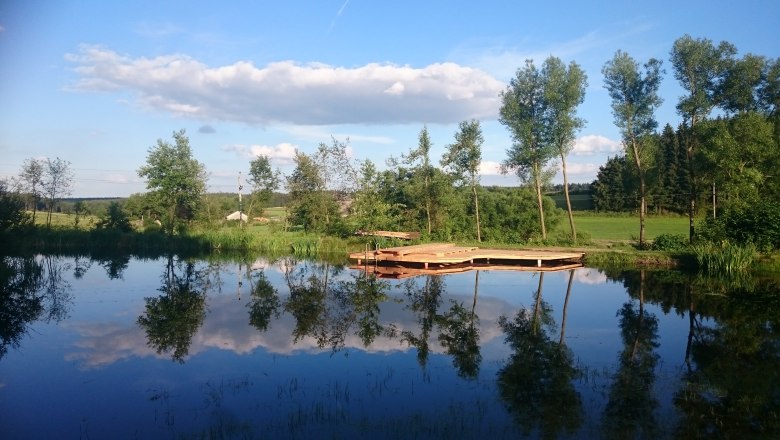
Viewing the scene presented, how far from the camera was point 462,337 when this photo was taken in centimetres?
1183

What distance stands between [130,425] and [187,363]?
2789 mm

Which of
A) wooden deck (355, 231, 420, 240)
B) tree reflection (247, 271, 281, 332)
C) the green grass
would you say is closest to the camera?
tree reflection (247, 271, 281, 332)

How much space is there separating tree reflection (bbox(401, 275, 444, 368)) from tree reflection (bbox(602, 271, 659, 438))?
3.36 metres

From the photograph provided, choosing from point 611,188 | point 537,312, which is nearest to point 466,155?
point 537,312

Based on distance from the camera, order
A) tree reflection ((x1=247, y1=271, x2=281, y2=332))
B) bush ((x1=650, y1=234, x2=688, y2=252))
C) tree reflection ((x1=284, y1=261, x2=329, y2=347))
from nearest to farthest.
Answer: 1. tree reflection ((x1=284, y1=261, x2=329, y2=347))
2. tree reflection ((x1=247, y1=271, x2=281, y2=332))
3. bush ((x1=650, y1=234, x2=688, y2=252))

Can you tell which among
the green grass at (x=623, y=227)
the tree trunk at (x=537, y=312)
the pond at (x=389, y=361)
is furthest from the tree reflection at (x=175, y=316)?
the green grass at (x=623, y=227)

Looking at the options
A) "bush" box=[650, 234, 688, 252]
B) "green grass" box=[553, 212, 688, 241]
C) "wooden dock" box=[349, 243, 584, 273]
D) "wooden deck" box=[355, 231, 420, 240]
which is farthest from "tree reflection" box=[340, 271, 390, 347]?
"green grass" box=[553, 212, 688, 241]

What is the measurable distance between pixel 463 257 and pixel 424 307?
955 cm

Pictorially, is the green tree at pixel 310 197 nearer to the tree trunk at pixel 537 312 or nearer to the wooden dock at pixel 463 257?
the wooden dock at pixel 463 257

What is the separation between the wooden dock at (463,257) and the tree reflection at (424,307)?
2.61m

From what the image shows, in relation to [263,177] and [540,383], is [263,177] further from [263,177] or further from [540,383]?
[540,383]

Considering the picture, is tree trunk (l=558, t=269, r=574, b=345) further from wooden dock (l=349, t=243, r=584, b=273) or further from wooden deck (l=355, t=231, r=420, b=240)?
wooden deck (l=355, t=231, r=420, b=240)

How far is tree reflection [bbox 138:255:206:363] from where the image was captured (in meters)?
11.3

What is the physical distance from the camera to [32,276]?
20891 mm
